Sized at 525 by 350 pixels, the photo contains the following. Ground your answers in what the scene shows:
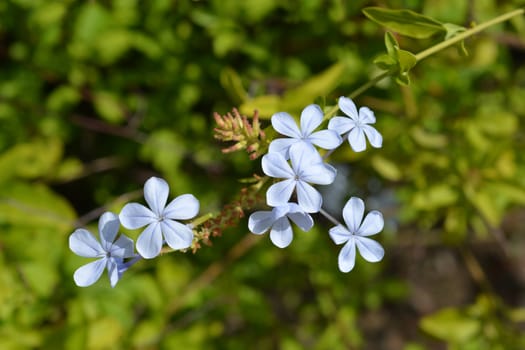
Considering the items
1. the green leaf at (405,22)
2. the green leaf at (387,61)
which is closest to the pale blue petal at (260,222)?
the green leaf at (387,61)

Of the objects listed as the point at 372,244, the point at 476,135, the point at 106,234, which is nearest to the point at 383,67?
the point at 372,244

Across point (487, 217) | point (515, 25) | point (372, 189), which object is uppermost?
point (515, 25)

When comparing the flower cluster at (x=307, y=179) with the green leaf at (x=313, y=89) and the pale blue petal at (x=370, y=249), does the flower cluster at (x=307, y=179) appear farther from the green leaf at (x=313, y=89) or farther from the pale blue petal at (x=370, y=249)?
the green leaf at (x=313, y=89)

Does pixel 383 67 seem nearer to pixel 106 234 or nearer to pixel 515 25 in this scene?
pixel 106 234

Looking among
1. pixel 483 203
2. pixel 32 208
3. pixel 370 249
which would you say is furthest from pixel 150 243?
pixel 483 203

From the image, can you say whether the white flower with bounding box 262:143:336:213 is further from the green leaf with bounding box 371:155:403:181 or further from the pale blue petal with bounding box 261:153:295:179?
the green leaf with bounding box 371:155:403:181

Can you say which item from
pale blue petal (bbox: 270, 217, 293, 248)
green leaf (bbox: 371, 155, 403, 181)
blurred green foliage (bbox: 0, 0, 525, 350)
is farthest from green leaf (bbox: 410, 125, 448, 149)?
pale blue petal (bbox: 270, 217, 293, 248)
